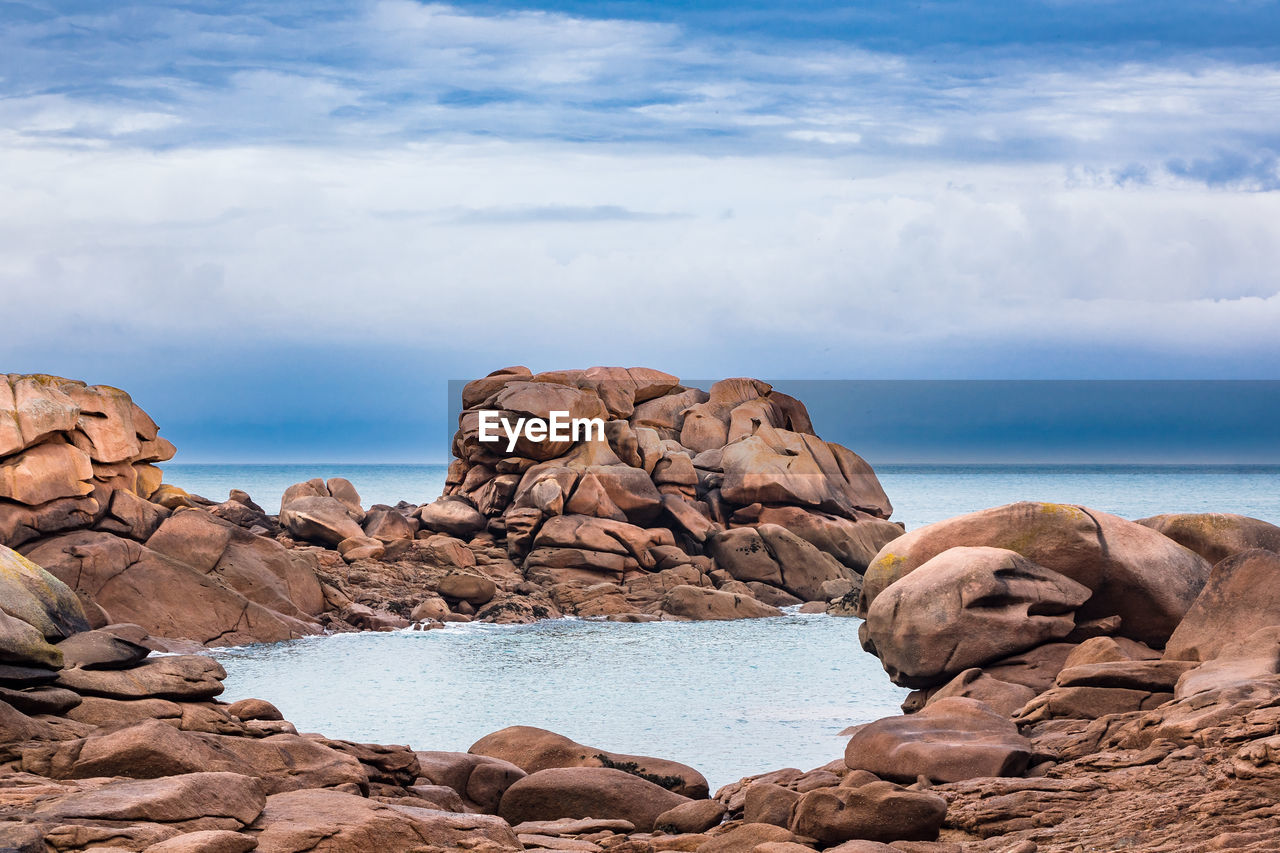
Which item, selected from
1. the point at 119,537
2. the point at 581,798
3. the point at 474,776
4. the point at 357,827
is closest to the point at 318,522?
the point at 119,537

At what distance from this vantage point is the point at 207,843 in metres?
8.53

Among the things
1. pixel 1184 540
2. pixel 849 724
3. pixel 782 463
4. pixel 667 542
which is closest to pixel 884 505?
pixel 782 463

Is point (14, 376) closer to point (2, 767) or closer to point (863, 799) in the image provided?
point (2, 767)

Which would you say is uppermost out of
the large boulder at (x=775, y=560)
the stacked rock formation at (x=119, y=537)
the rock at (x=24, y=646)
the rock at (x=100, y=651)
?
the rock at (x=24, y=646)

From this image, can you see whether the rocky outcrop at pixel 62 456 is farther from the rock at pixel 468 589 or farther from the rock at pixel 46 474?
the rock at pixel 468 589

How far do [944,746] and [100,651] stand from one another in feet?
32.4

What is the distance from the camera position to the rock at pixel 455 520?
46.4 meters

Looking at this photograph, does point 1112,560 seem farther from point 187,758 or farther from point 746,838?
point 187,758

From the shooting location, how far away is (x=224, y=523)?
3638 cm

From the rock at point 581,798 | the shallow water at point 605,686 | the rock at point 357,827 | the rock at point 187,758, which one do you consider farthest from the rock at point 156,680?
the shallow water at point 605,686

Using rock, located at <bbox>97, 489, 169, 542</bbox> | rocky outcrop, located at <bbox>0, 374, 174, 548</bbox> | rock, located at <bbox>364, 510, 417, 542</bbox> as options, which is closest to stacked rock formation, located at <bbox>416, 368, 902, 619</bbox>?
rock, located at <bbox>364, 510, 417, 542</bbox>

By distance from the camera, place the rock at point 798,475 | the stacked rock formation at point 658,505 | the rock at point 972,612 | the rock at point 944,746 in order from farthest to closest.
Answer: the rock at point 798,475
the stacked rock formation at point 658,505
the rock at point 972,612
the rock at point 944,746

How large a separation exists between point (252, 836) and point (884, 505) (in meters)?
46.5

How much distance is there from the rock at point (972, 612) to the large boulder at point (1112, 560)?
48cm
